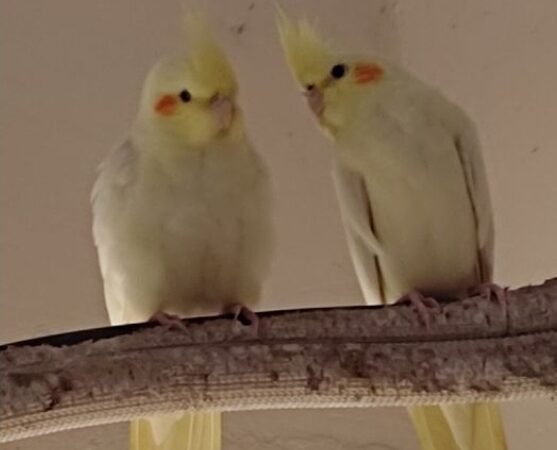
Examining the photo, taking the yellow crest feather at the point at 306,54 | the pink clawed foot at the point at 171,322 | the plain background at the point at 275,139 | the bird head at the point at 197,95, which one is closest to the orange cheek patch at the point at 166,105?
the bird head at the point at 197,95

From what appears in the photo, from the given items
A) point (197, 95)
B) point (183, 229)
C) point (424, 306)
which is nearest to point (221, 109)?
point (197, 95)

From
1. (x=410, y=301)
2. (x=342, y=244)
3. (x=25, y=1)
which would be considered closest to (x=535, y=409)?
(x=342, y=244)

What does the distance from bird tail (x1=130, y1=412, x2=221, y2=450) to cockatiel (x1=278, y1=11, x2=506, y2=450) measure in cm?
31

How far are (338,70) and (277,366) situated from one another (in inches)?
20.9

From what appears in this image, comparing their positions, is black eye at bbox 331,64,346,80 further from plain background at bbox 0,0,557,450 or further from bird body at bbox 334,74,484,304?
plain background at bbox 0,0,557,450

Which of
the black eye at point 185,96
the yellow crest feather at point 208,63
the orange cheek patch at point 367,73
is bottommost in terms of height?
the black eye at point 185,96

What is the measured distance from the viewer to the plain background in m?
1.83

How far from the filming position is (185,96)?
1477 millimetres

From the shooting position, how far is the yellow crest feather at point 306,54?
61.0 inches

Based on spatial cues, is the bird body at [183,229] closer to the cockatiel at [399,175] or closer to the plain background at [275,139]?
the cockatiel at [399,175]

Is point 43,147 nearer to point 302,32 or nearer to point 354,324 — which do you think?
point 302,32

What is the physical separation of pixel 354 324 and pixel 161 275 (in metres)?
0.34

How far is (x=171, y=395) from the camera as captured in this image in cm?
116

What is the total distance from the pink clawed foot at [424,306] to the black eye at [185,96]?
1.18ft
